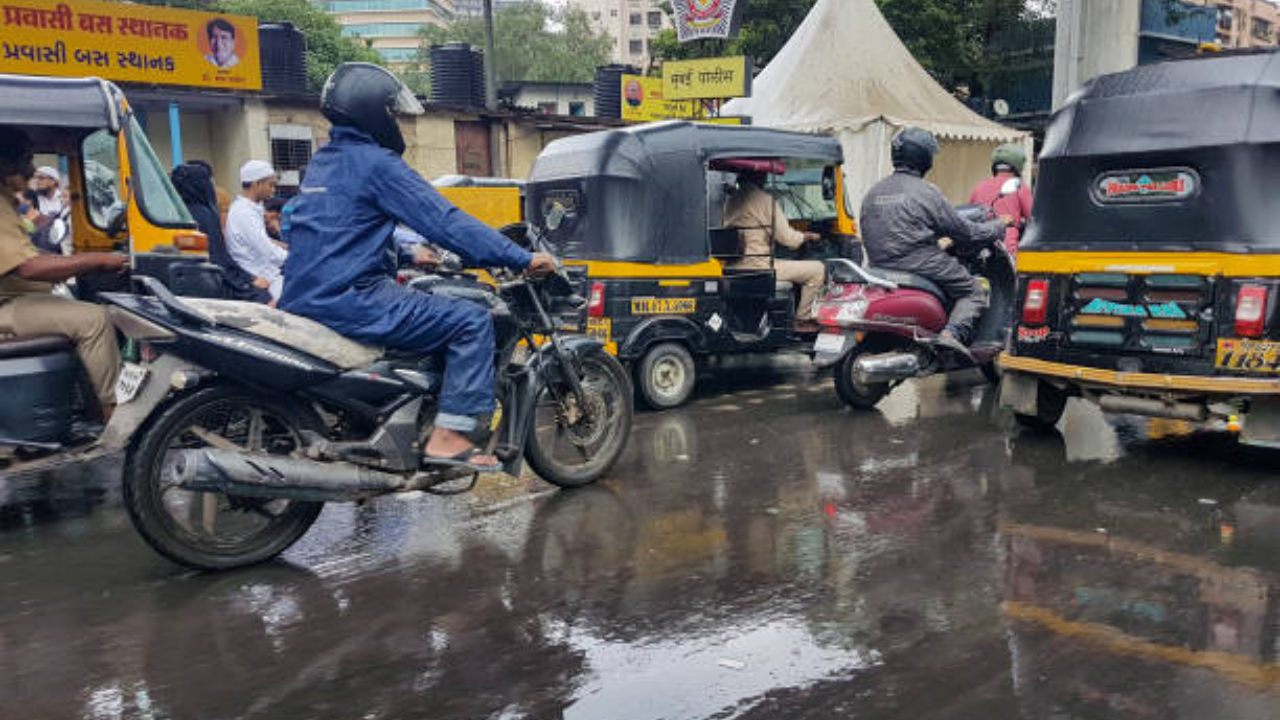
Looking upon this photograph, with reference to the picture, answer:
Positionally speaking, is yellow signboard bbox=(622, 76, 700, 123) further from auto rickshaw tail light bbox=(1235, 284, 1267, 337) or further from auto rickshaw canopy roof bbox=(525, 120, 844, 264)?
auto rickshaw tail light bbox=(1235, 284, 1267, 337)

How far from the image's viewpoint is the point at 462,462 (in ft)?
16.0

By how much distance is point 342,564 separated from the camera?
15.2 feet

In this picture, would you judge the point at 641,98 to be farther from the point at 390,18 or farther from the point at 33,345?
the point at 390,18

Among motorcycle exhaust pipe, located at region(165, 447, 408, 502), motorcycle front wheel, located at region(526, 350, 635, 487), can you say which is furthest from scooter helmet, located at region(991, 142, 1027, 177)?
motorcycle exhaust pipe, located at region(165, 447, 408, 502)

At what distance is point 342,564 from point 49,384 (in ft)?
5.91

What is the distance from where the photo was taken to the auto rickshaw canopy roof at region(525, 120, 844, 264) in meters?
8.11

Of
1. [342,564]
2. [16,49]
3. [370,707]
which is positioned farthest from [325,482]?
[16,49]

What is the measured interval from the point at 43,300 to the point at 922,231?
5.79m

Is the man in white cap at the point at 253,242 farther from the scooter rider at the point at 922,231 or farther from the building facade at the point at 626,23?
the building facade at the point at 626,23

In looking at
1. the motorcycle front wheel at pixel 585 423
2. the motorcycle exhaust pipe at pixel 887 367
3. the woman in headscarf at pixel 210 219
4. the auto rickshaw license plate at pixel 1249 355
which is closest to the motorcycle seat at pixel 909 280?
the motorcycle exhaust pipe at pixel 887 367

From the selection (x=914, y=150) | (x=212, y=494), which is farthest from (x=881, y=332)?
(x=212, y=494)

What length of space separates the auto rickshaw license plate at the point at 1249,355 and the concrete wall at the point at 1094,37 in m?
9.23

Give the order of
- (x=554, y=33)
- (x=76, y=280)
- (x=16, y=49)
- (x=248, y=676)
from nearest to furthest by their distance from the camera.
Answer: (x=248, y=676) → (x=76, y=280) → (x=16, y=49) → (x=554, y=33)

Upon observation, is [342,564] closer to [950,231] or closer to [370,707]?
[370,707]
